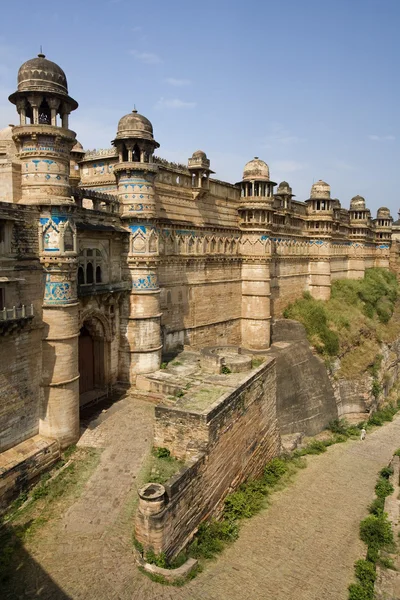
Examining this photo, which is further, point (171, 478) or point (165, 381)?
point (165, 381)

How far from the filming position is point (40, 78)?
41.4 ft

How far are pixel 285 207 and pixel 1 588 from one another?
26847 millimetres

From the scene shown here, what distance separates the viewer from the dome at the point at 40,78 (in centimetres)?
1262

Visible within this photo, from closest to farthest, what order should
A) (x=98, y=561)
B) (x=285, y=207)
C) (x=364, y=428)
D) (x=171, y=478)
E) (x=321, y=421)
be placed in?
(x=98, y=561) → (x=171, y=478) → (x=321, y=421) → (x=364, y=428) → (x=285, y=207)

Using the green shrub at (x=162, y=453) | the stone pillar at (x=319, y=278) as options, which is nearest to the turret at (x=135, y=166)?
the green shrub at (x=162, y=453)

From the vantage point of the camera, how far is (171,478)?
1098 centimetres

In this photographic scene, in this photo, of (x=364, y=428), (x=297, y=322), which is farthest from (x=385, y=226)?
(x=364, y=428)

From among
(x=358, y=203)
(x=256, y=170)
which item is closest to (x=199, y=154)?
(x=256, y=170)

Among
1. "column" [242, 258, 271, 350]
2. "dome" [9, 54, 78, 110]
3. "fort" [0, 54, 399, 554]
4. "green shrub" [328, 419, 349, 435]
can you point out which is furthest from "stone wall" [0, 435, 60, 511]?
"green shrub" [328, 419, 349, 435]

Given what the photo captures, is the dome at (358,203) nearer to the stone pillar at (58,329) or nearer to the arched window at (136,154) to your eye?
the arched window at (136,154)

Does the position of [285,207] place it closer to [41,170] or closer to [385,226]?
[41,170]

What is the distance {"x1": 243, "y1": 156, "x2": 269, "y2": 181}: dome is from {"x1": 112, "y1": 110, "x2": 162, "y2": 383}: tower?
879 cm

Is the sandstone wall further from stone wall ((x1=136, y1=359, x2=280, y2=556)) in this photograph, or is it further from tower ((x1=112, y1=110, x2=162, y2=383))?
stone wall ((x1=136, y1=359, x2=280, y2=556))

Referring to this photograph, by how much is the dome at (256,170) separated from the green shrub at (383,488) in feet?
52.3
